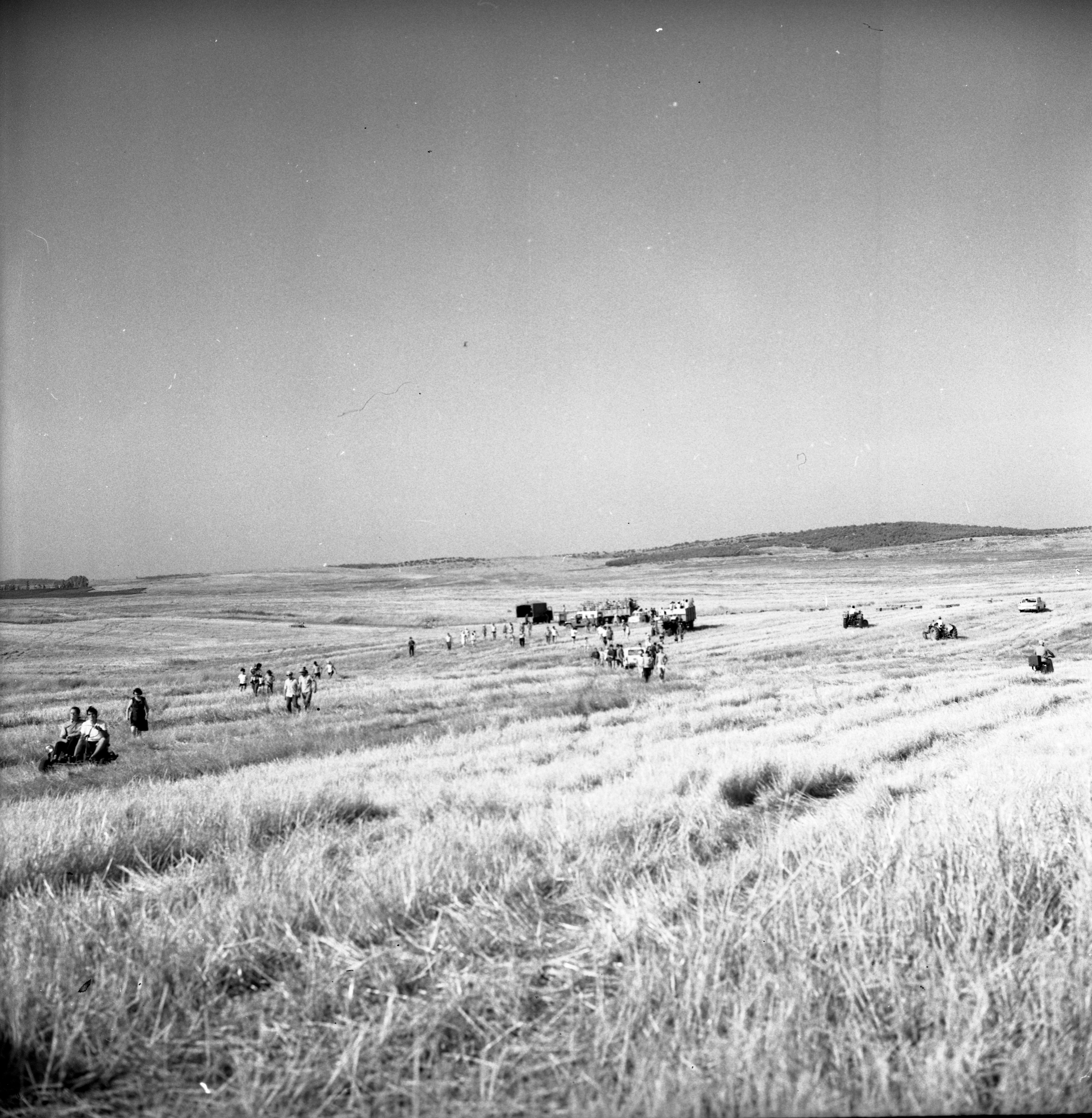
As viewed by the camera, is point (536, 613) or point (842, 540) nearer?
point (536, 613)

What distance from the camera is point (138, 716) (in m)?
19.5

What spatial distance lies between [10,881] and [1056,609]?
51357mm

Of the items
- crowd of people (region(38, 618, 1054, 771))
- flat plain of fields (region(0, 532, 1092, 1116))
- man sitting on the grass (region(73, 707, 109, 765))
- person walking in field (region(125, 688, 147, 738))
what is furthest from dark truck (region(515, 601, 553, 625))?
flat plain of fields (region(0, 532, 1092, 1116))

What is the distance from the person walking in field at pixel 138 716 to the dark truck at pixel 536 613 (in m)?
39.1

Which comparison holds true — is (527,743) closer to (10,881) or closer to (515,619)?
(10,881)

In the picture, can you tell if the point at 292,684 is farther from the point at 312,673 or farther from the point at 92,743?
the point at 312,673

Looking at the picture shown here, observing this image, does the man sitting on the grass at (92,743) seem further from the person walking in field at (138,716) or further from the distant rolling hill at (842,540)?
the distant rolling hill at (842,540)

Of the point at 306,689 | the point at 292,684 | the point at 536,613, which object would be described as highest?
the point at 292,684

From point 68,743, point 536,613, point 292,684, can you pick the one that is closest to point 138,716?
point 68,743

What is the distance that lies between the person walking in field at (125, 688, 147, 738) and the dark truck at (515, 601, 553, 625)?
3906 centimetres

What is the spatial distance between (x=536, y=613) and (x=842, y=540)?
360ft

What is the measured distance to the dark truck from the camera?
193ft

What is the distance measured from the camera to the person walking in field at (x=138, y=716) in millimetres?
19312

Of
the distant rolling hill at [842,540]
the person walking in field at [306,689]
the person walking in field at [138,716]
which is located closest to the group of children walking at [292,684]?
the person walking in field at [306,689]
